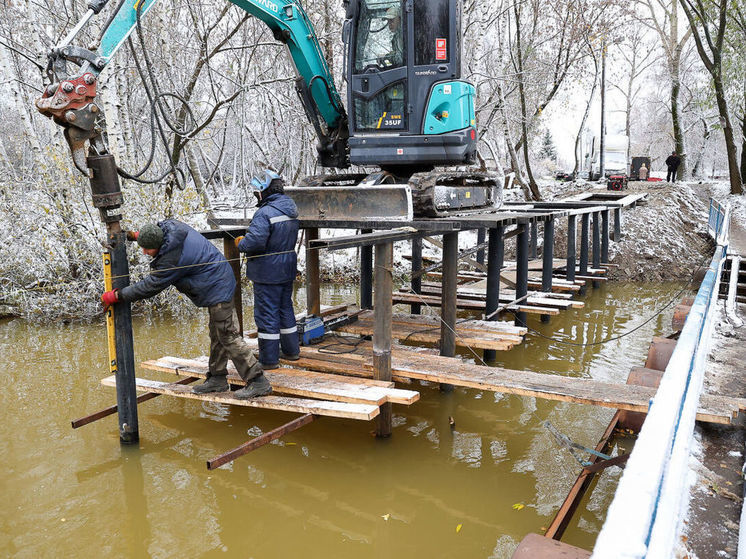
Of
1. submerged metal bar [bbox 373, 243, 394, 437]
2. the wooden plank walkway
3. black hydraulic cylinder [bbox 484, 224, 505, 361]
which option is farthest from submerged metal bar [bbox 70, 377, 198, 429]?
black hydraulic cylinder [bbox 484, 224, 505, 361]

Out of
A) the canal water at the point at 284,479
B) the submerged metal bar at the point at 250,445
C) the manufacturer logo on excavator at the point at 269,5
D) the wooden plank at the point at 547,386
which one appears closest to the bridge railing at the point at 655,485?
the wooden plank at the point at 547,386

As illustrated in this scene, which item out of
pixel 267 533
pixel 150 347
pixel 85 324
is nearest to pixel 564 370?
pixel 267 533

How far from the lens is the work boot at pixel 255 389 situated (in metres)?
5.33

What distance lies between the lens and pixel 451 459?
5555mm

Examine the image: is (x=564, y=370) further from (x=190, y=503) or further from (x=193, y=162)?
(x=193, y=162)

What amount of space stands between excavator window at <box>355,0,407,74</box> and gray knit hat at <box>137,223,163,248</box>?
362 centimetres

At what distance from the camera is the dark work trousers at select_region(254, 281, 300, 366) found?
5.74 m

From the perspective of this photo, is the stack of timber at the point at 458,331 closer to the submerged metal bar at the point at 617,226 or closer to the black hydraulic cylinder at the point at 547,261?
the black hydraulic cylinder at the point at 547,261

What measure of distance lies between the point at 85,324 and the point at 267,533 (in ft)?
24.2

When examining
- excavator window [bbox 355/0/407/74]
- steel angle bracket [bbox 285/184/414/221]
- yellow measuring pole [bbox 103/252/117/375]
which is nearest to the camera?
yellow measuring pole [bbox 103/252/117/375]

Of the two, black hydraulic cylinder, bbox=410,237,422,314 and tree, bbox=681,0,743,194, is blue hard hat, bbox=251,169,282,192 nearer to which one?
black hydraulic cylinder, bbox=410,237,422,314

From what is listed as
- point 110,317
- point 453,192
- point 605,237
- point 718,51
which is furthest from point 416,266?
point 718,51

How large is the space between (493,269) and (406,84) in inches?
116

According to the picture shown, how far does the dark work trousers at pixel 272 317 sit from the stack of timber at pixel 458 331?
1.60 m
